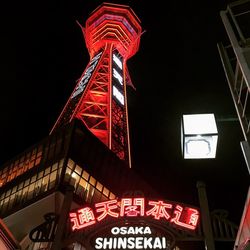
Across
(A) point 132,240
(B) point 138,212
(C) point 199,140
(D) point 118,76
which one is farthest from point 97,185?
(C) point 199,140

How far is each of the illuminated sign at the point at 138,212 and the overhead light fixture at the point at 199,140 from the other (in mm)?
2643

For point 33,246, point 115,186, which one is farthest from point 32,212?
point 115,186

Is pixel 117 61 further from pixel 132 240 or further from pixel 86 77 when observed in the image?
pixel 132 240

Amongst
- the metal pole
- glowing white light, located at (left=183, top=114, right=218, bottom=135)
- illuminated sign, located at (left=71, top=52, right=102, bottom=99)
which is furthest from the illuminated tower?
glowing white light, located at (left=183, top=114, right=218, bottom=135)

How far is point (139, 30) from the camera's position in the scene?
74375 millimetres

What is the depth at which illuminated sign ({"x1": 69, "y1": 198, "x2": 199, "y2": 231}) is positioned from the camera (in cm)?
962

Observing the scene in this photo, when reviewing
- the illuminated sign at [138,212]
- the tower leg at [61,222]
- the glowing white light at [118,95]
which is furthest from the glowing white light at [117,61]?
the illuminated sign at [138,212]

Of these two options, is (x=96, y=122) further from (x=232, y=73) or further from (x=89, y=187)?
(x=232, y=73)

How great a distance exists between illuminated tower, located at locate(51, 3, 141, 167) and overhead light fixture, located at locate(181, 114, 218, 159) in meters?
37.6

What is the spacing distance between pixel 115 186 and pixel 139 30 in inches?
1667

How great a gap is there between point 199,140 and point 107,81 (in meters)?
53.7

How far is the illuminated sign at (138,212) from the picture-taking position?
31.6ft

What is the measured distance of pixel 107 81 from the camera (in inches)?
2394

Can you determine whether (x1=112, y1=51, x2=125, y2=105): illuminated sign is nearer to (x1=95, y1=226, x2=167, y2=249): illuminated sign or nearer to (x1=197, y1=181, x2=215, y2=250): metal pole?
(x1=197, y1=181, x2=215, y2=250): metal pole
